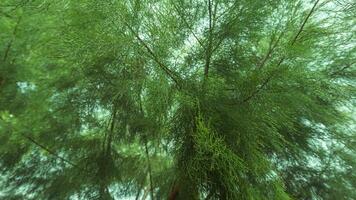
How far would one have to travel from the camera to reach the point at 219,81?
94.1 inches

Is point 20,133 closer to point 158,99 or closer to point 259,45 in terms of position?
point 158,99

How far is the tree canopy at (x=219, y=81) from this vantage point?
7.14 ft

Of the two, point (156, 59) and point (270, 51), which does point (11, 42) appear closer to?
point (156, 59)

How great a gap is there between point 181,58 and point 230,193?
75 centimetres

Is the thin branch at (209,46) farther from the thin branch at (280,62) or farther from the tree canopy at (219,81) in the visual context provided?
the thin branch at (280,62)

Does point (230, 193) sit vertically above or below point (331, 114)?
below

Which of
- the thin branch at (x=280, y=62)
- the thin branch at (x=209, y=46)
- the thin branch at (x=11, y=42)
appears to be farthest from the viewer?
the thin branch at (x=11, y=42)

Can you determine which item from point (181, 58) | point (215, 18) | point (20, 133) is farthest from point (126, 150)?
point (215, 18)

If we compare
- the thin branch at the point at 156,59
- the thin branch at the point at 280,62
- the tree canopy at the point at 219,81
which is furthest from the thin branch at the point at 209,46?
the thin branch at the point at 280,62

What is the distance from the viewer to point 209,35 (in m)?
2.37

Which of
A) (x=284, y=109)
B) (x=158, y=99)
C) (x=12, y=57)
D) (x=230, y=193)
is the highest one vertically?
(x=12, y=57)

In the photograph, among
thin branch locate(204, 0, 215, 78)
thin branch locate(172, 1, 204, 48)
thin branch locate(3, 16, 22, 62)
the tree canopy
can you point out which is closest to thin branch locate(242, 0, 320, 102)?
the tree canopy

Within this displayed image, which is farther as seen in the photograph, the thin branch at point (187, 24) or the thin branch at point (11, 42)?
the thin branch at point (11, 42)

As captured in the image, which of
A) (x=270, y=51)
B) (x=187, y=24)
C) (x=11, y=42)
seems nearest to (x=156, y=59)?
(x=187, y=24)
